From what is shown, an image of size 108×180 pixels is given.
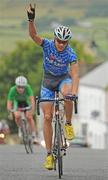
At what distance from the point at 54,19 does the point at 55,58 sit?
135574mm

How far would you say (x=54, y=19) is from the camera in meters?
148

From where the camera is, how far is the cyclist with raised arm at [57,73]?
13.0m

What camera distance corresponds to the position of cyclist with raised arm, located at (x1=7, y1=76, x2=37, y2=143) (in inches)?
802

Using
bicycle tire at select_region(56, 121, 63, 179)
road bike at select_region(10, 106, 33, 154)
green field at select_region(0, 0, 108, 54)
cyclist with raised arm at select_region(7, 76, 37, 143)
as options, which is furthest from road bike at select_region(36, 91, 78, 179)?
green field at select_region(0, 0, 108, 54)

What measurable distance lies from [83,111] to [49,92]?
92600mm

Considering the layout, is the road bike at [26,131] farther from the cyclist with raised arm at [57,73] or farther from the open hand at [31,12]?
the open hand at [31,12]

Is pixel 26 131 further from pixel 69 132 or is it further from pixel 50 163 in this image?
pixel 50 163

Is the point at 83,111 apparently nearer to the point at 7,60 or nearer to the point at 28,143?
the point at 7,60

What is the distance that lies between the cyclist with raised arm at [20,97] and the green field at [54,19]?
3338 inches

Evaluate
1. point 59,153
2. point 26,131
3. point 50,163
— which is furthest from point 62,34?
point 26,131

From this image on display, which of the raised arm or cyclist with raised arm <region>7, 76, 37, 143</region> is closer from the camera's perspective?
the raised arm

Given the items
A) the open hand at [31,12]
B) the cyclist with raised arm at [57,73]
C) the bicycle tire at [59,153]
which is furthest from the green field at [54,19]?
the open hand at [31,12]

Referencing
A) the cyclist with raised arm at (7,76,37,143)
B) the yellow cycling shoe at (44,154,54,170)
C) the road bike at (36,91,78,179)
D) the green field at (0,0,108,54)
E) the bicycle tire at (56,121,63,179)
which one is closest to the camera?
the bicycle tire at (56,121,63,179)

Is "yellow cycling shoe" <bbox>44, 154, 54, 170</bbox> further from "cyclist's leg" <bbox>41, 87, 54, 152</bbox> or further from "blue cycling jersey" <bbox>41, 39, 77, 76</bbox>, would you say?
"blue cycling jersey" <bbox>41, 39, 77, 76</bbox>
